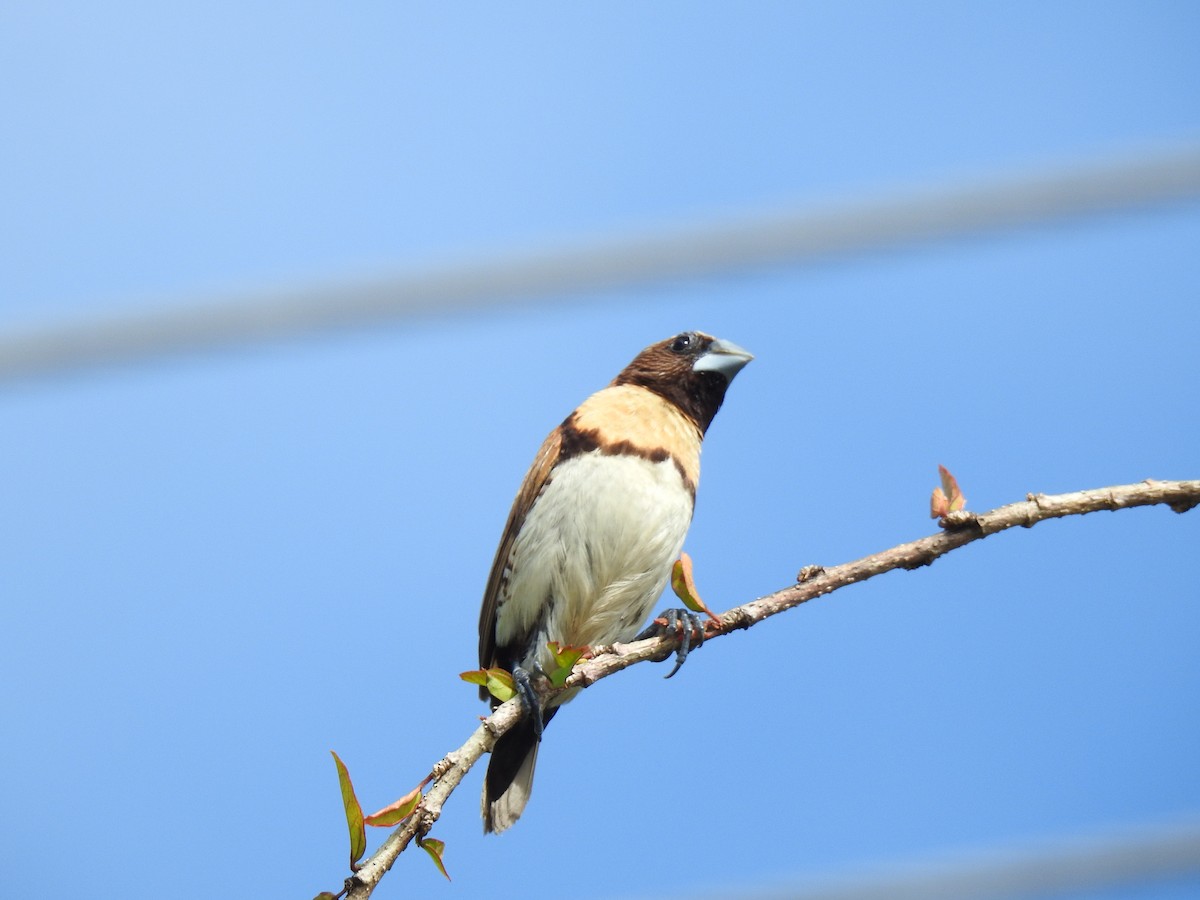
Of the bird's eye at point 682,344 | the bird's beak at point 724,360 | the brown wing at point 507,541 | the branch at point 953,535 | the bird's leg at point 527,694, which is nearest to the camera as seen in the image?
the branch at point 953,535

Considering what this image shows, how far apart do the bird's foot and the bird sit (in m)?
0.44

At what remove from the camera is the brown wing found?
3590mm

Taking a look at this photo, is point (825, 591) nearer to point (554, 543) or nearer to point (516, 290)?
point (554, 543)

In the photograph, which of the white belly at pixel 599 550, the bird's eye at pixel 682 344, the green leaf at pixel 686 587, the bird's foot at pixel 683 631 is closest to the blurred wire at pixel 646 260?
the bird's eye at pixel 682 344

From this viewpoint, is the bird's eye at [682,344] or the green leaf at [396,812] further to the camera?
the bird's eye at [682,344]

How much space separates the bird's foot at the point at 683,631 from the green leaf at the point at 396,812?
519 millimetres

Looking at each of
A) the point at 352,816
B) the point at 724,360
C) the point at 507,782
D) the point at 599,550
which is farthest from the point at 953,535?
the point at 724,360

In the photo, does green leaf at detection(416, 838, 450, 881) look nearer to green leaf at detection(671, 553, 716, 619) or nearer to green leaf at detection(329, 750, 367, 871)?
green leaf at detection(329, 750, 367, 871)

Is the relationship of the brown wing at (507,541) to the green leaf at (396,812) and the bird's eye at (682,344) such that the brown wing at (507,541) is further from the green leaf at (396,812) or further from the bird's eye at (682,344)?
the green leaf at (396,812)

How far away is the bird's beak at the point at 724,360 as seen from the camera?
12.7ft

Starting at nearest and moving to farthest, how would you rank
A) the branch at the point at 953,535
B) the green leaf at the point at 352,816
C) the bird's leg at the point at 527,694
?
the green leaf at the point at 352,816 → the branch at the point at 953,535 → the bird's leg at the point at 527,694

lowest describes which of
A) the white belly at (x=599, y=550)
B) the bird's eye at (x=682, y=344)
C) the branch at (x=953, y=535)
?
the branch at (x=953, y=535)

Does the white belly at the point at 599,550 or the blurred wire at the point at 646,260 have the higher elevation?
the blurred wire at the point at 646,260

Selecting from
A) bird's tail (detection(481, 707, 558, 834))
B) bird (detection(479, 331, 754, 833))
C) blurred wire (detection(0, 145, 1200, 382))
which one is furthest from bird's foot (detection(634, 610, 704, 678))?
blurred wire (detection(0, 145, 1200, 382))
